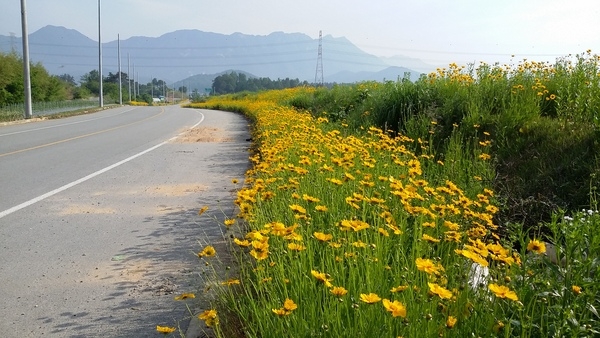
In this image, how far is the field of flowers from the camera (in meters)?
2.42

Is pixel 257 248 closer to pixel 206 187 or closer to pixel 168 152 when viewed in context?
pixel 206 187

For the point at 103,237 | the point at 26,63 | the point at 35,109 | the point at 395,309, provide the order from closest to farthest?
the point at 395,309 < the point at 103,237 < the point at 26,63 < the point at 35,109

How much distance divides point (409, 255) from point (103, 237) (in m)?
3.40

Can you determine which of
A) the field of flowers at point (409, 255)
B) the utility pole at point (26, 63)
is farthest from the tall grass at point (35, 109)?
the field of flowers at point (409, 255)

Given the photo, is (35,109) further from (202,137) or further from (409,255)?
(409,255)

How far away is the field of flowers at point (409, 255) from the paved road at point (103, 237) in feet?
1.95

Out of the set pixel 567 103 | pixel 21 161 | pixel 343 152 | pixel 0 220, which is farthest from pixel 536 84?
pixel 21 161

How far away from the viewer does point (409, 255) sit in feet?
11.5

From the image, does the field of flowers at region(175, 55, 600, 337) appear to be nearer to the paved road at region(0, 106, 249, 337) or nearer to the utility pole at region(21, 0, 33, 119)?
the paved road at region(0, 106, 249, 337)

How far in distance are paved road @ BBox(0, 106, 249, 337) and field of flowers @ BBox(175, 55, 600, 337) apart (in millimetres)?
595

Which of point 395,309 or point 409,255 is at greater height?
point 395,309

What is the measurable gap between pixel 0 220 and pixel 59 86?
55041 millimetres

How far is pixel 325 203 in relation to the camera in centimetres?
455

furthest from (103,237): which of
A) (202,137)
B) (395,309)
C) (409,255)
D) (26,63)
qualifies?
(26,63)
